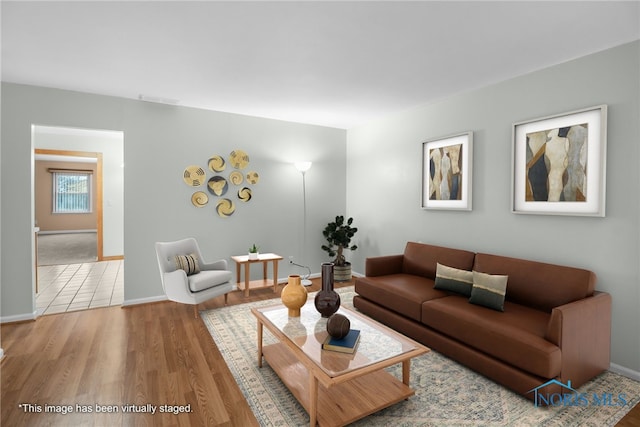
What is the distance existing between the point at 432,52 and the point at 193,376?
3.27 m

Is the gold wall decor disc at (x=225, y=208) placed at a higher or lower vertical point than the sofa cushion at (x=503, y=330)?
higher

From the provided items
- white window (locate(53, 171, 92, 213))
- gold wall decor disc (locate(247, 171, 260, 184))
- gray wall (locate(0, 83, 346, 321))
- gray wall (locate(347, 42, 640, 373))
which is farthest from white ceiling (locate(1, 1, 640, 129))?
white window (locate(53, 171, 92, 213))

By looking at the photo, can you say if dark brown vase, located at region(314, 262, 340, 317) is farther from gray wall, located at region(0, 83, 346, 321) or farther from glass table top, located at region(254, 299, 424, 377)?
gray wall, located at region(0, 83, 346, 321)

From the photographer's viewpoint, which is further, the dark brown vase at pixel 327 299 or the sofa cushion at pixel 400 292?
the sofa cushion at pixel 400 292

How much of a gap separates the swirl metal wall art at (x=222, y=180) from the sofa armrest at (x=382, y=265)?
2103 millimetres

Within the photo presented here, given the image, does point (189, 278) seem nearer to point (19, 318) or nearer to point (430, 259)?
point (19, 318)

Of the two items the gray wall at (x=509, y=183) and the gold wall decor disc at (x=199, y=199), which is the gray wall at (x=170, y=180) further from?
the gray wall at (x=509, y=183)

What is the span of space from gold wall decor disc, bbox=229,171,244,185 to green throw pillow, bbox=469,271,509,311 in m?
3.34

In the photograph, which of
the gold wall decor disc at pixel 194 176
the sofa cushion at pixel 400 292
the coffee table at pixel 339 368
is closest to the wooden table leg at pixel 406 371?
the coffee table at pixel 339 368

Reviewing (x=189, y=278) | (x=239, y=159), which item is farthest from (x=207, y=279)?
(x=239, y=159)

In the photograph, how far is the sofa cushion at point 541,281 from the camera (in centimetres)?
246

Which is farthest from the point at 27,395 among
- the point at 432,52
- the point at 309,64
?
the point at 432,52

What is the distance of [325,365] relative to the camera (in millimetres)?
1830

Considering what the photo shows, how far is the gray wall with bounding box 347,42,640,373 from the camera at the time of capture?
246 cm
